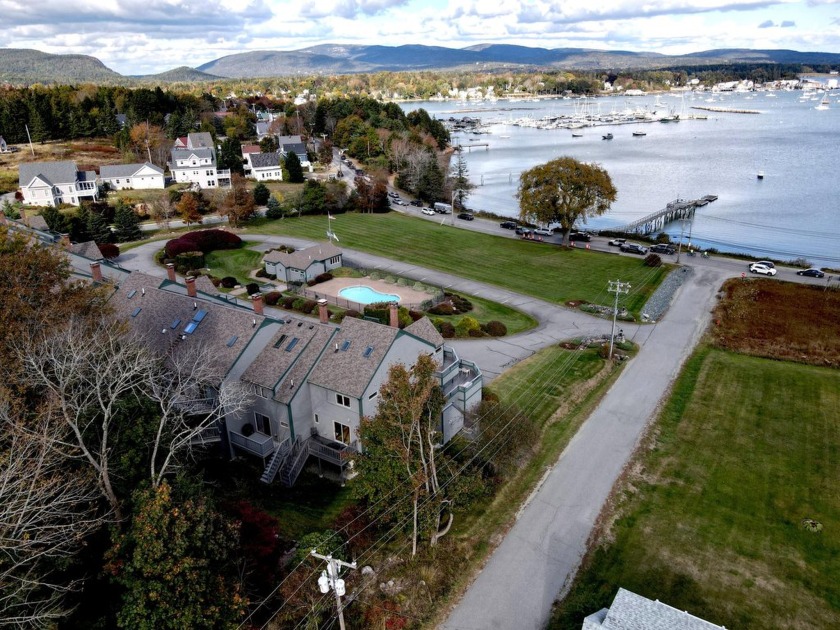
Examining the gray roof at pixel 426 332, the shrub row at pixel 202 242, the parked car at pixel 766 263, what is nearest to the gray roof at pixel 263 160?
the shrub row at pixel 202 242

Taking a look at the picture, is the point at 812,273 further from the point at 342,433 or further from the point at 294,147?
the point at 294,147

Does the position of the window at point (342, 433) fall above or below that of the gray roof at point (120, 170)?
below

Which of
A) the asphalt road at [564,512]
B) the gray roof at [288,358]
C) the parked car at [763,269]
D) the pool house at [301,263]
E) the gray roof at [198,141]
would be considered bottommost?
the asphalt road at [564,512]

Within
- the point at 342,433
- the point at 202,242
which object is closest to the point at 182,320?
the point at 342,433

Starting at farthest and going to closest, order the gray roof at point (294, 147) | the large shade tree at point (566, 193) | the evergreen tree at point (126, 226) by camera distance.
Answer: the gray roof at point (294, 147) → the evergreen tree at point (126, 226) → the large shade tree at point (566, 193)

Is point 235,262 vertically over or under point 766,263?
under

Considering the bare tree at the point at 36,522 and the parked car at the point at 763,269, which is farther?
the parked car at the point at 763,269

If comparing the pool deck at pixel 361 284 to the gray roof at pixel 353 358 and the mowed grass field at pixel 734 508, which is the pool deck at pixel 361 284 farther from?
the mowed grass field at pixel 734 508

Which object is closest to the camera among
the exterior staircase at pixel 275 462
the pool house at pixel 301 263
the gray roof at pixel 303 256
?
the exterior staircase at pixel 275 462
